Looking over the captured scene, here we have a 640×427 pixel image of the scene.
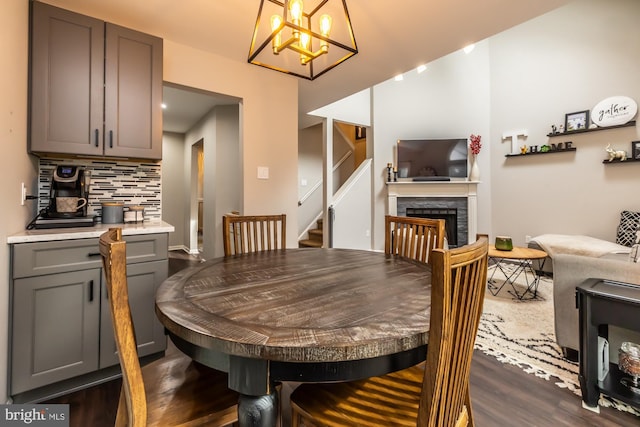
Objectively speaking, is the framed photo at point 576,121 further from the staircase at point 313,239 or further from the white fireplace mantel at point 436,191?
the staircase at point 313,239

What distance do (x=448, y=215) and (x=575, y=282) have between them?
3702 mm

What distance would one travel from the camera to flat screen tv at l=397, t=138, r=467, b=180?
17.7 feet

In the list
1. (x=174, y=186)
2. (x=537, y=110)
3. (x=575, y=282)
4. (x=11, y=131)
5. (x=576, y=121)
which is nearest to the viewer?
(x=11, y=131)

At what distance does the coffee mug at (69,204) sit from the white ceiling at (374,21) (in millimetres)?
1307

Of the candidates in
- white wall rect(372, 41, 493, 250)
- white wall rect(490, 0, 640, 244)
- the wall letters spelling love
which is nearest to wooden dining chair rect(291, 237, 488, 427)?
white wall rect(372, 41, 493, 250)

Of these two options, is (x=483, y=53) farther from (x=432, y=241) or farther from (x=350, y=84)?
(x=432, y=241)

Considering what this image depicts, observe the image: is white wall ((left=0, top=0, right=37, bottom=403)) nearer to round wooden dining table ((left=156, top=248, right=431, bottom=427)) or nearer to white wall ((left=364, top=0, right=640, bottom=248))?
round wooden dining table ((left=156, top=248, right=431, bottom=427))

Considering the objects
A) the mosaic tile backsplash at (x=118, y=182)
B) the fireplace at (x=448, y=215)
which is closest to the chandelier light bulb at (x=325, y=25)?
the mosaic tile backsplash at (x=118, y=182)

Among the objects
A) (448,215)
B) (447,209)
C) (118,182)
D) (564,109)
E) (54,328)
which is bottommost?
(54,328)

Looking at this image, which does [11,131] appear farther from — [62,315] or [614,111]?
[614,111]

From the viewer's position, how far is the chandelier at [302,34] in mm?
1451

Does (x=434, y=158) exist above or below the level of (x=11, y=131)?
above

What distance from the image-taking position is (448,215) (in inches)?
214

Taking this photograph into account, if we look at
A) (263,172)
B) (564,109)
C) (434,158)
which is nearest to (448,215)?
(434,158)
